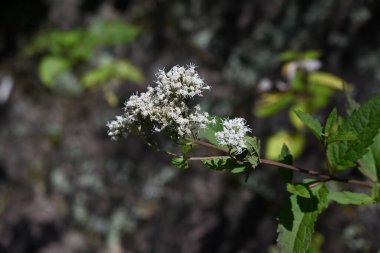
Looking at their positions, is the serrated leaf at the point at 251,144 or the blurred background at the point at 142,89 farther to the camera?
the blurred background at the point at 142,89

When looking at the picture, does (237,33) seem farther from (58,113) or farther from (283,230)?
(283,230)

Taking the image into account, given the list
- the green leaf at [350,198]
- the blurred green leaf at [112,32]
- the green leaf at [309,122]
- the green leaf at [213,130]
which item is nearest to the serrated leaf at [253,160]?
the green leaf at [213,130]

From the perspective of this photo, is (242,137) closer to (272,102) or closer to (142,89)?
(272,102)

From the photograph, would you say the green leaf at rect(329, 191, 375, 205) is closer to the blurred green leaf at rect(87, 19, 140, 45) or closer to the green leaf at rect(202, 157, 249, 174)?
the green leaf at rect(202, 157, 249, 174)

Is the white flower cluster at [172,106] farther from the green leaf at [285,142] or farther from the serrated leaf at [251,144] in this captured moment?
the green leaf at [285,142]

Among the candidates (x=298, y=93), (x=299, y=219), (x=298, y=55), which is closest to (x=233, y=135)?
(x=299, y=219)

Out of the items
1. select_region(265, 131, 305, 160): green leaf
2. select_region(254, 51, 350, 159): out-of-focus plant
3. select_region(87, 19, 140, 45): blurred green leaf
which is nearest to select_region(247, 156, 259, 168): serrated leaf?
select_region(254, 51, 350, 159): out-of-focus plant
